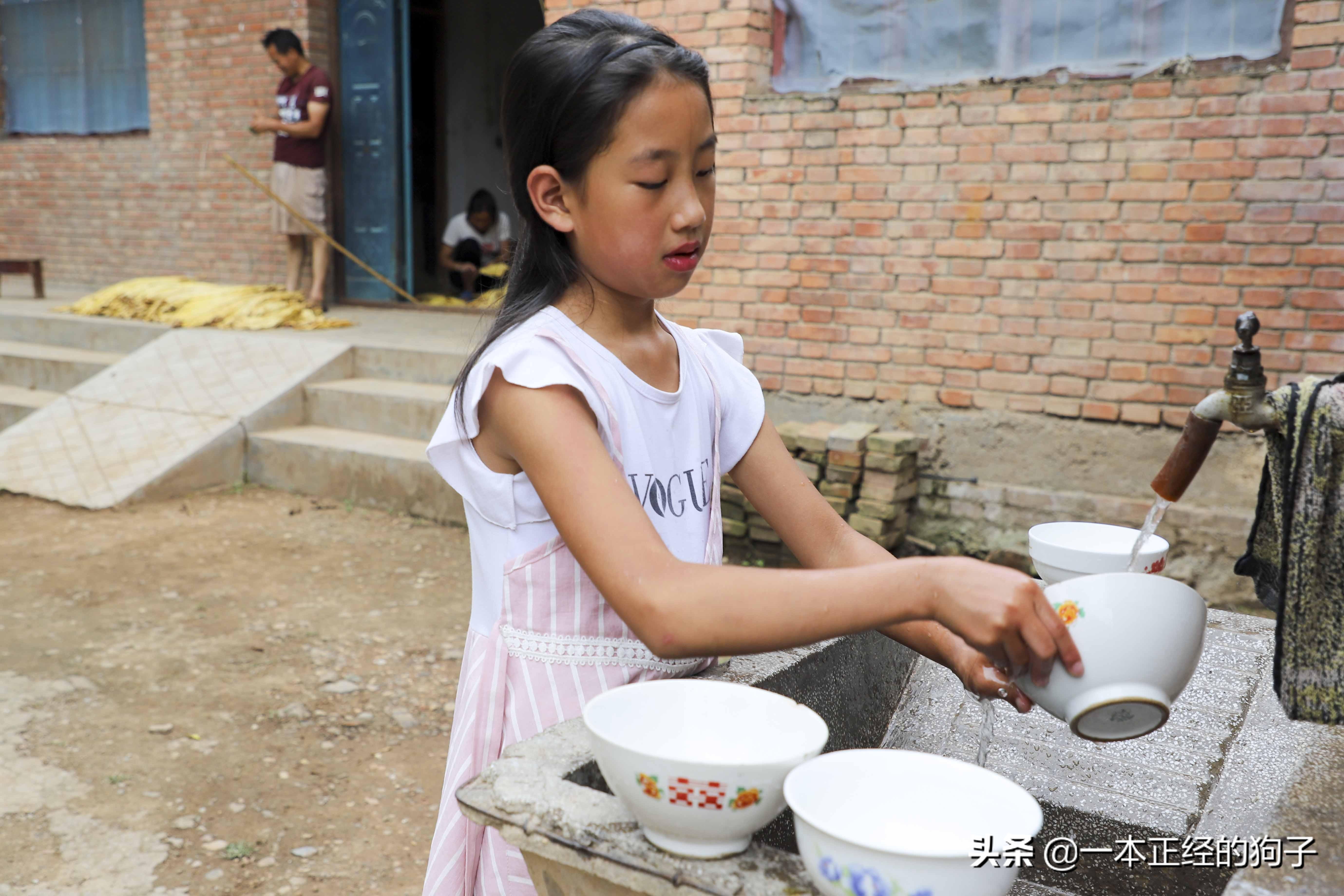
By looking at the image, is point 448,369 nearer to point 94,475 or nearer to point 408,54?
point 94,475

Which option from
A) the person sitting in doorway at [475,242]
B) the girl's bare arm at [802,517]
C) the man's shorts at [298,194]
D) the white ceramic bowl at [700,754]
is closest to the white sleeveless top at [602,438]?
the girl's bare arm at [802,517]

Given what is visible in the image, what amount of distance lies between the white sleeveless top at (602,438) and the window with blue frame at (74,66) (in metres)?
8.67

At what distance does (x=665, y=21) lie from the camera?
4852 millimetres

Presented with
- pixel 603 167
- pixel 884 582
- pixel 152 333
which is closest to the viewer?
pixel 884 582

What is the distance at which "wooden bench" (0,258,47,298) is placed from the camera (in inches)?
341

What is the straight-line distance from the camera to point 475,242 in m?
8.83

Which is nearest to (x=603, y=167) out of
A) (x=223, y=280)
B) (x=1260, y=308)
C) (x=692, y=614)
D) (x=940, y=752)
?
(x=692, y=614)

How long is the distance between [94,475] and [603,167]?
209 inches

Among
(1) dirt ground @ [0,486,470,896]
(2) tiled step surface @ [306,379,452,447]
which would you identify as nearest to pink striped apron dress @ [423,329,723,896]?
(1) dirt ground @ [0,486,470,896]

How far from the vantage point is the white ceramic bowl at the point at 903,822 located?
2.80 feet

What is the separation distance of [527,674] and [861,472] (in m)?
3.26

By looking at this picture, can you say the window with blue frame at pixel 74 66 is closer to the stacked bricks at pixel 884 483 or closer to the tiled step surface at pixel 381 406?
the tiled step surface at pixel 381 406

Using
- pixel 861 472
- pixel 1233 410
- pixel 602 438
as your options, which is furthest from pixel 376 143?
pixel 1233 410

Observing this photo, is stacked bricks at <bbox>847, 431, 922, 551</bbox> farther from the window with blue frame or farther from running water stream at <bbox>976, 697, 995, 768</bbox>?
the window with blue frame
